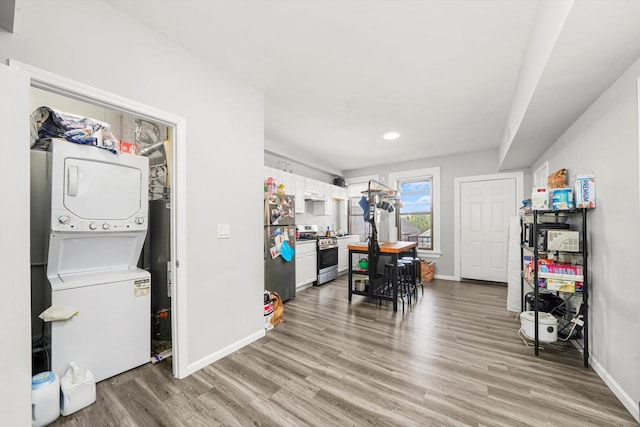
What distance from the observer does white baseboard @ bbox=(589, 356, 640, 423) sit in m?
1.54

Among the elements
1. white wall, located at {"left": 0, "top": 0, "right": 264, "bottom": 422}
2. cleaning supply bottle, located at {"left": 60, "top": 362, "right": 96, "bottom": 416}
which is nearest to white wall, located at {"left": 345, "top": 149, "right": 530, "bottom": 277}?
white wall, located at {"left": 0, "top": 0, "right": 264, "bottom": 422}

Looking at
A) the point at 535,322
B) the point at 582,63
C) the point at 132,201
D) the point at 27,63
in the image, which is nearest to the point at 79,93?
the point at 27,63

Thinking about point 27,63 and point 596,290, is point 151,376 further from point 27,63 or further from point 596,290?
point 596,290

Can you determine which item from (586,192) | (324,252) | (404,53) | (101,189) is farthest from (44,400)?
(586,192)

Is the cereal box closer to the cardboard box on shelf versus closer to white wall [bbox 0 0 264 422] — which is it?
the cardboard box on shelf

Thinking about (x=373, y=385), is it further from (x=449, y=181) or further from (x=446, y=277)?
(x=449, y=181)

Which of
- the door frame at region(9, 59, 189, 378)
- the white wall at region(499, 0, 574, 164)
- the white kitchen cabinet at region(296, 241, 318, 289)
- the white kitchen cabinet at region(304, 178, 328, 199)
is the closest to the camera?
the white wall at region(499, 0, 574, 164)

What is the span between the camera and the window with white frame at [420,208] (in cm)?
543

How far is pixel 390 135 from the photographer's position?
4074mm

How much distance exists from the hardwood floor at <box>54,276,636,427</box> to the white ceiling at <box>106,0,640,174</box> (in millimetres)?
2158

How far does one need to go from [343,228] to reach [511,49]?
4.79m

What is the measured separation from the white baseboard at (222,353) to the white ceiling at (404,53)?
2.51 metres

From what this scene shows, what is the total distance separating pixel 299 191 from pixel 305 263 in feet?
4.38

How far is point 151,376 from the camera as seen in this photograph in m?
1.98
